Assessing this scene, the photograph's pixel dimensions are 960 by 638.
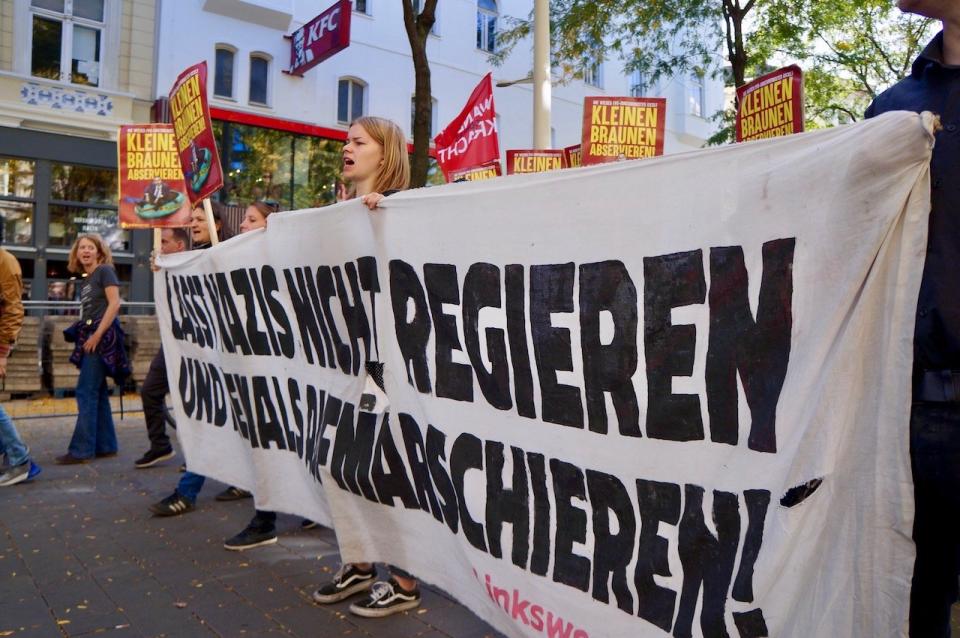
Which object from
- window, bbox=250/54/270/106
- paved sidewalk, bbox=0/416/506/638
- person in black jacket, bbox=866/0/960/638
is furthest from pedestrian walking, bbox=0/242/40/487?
window, bbox=250/54/270/106

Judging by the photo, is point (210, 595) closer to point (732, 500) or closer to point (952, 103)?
point (732, 500)

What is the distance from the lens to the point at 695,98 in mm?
31469

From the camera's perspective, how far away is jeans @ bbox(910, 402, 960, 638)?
6.04 feet

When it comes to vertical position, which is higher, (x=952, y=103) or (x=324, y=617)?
(x=952, y=103)

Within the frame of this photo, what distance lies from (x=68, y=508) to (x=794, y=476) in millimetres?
5141

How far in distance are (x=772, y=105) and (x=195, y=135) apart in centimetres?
453

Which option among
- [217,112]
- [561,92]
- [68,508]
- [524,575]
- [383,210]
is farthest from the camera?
[561,92]

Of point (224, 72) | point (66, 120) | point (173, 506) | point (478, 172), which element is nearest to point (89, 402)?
point (173, 506)

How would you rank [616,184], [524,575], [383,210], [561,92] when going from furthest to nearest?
[561,92], [383,210], [524,575], [616,184]

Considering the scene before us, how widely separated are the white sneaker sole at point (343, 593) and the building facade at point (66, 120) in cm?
1522

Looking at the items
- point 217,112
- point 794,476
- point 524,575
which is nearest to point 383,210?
point 524,575

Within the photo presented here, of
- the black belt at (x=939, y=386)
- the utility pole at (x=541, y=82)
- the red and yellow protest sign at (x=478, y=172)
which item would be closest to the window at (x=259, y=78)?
the utility pole at (x=541, y=82)

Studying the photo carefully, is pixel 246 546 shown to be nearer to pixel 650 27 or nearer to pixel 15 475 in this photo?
pixel 15 475

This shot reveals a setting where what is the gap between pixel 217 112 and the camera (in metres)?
18.7
